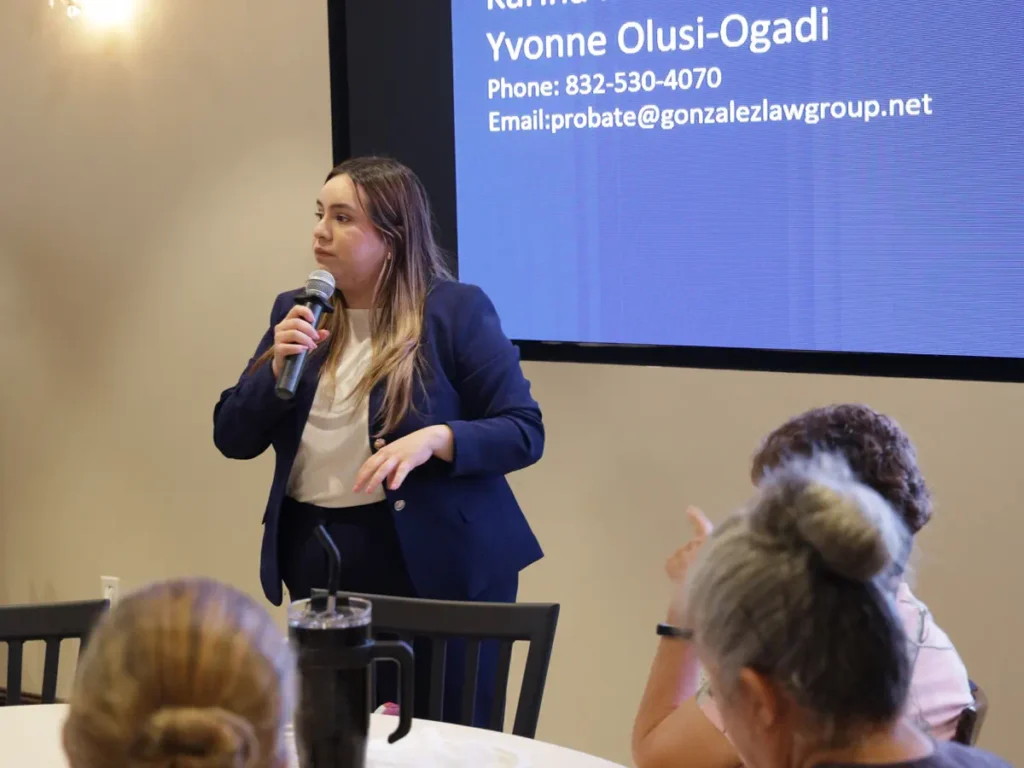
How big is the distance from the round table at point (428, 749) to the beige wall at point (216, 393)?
1485 mm

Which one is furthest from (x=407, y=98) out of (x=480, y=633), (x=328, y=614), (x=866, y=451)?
(x=328, y=614)

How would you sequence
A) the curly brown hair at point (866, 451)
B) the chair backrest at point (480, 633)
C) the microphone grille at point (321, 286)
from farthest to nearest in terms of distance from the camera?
the microphone grille at point (321, 286) < the chair backrest at point (480, 633) < the curly brown hair at point (866, 451)

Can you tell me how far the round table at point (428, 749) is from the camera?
64.3 inches

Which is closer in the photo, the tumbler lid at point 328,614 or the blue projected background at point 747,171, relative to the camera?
the tumbler lid at point 328,614

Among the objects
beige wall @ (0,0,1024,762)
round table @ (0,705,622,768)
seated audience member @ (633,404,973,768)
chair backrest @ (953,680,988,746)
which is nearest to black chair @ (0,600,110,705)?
round table @ (0,705,622,768)

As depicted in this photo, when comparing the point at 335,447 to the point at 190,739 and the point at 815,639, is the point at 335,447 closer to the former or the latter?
the point at 815,639

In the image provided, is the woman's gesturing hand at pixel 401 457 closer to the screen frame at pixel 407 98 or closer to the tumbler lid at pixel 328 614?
the tumbler lid at pixel 328 614

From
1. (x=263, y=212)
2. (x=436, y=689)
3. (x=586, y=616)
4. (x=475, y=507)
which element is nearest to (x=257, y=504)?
(x=263, y=212)

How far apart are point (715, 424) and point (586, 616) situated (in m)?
0.69

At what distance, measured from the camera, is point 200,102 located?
381 cm

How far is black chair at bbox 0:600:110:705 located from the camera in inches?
82.9

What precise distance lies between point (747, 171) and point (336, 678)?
6.75ft

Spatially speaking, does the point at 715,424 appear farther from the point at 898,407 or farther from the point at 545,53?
the point at 545,53

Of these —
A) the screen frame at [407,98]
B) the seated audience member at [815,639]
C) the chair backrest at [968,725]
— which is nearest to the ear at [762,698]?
the seated audience member at [815,639]
